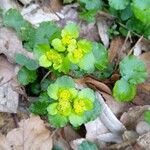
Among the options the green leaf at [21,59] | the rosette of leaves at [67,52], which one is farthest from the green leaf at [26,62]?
the rosette of leaves at [67,52]

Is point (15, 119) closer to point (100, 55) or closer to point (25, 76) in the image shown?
point (25, 76)

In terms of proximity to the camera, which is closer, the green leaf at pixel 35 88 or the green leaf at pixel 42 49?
the green leaf at pixel 42 49

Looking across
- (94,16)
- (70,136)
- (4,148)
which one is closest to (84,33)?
(94,16)

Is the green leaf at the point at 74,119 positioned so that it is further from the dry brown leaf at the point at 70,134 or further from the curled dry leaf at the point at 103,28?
the curled dry leaf at the point at 103,28

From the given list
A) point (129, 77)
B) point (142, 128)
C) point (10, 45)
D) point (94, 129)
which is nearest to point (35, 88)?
point (10, 45)

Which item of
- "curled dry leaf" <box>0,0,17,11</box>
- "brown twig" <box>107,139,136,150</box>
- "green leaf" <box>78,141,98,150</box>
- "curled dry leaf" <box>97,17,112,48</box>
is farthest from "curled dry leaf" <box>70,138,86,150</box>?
"curled dry leaf" <box>0,0,17,11</box>

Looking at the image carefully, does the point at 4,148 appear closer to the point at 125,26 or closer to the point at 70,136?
the point at 70,136
